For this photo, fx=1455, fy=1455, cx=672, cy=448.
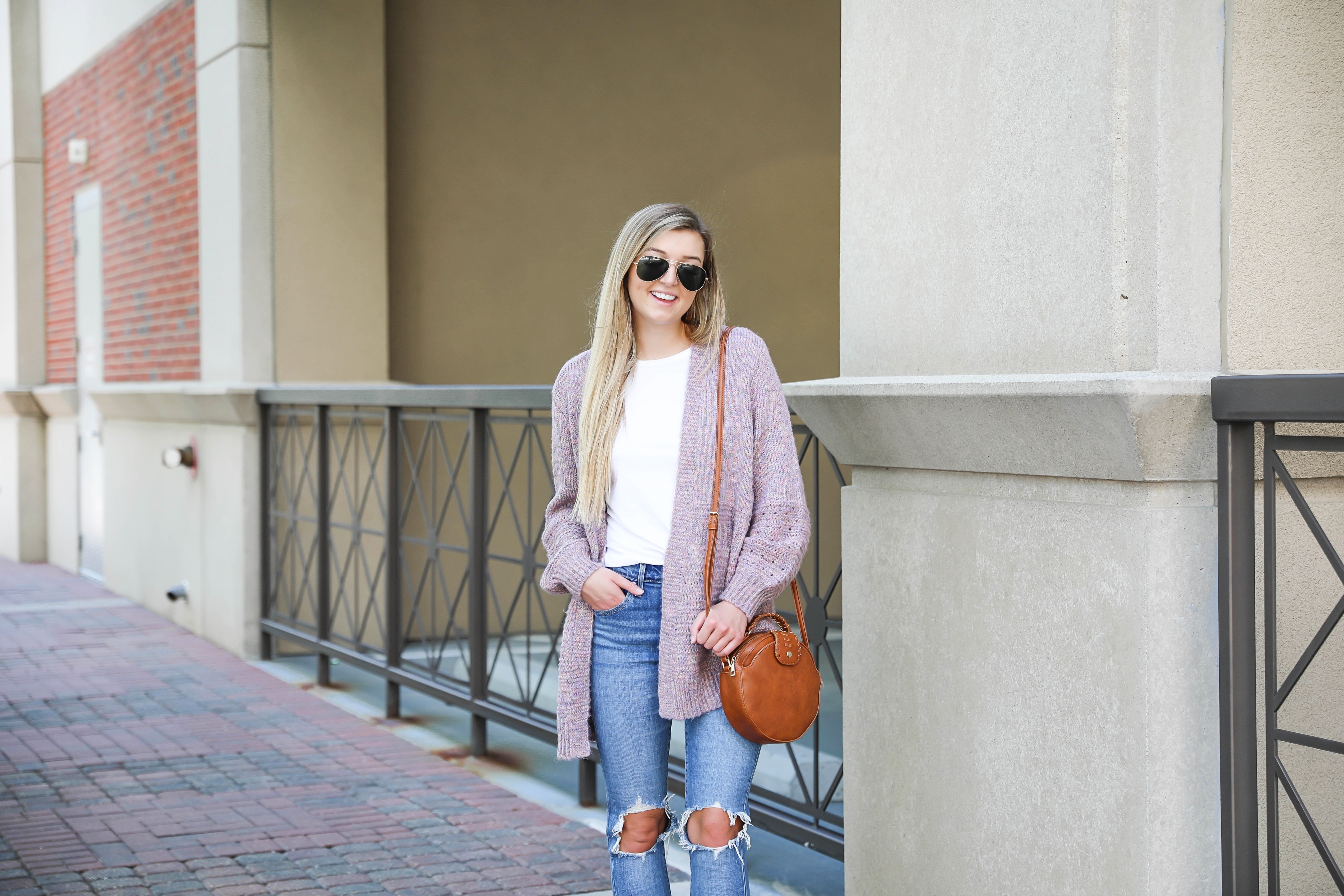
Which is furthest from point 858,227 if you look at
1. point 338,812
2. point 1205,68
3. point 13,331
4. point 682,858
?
point 13,331

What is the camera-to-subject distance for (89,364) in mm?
11469

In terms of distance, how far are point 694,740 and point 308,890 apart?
1894 mm

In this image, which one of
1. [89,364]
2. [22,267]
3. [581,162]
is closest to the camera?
[581,162]

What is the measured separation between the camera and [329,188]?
8.23 meters

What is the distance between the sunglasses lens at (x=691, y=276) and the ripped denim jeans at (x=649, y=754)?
22.1 inches

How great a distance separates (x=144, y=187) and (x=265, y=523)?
9.81 ft

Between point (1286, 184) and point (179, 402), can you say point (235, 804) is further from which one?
point (179, 402)

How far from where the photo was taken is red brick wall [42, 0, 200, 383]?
894 centimetres

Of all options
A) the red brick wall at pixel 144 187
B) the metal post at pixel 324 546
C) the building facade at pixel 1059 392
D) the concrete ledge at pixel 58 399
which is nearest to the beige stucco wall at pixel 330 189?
the metal post at pixel 324 546

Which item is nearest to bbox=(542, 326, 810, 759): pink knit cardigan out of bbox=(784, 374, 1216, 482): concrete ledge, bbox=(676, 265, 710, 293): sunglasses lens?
bbox=(676, 265, 710, 293): sunglasses lens

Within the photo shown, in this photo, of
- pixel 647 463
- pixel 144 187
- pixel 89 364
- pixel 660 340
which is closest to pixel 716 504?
pixel 647 463

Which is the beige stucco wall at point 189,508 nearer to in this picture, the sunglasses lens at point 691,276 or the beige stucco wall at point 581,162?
the beige stucco wall at point 581,162

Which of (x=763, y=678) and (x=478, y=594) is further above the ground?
(x=763, y=678)

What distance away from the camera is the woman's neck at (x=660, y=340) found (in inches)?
117
